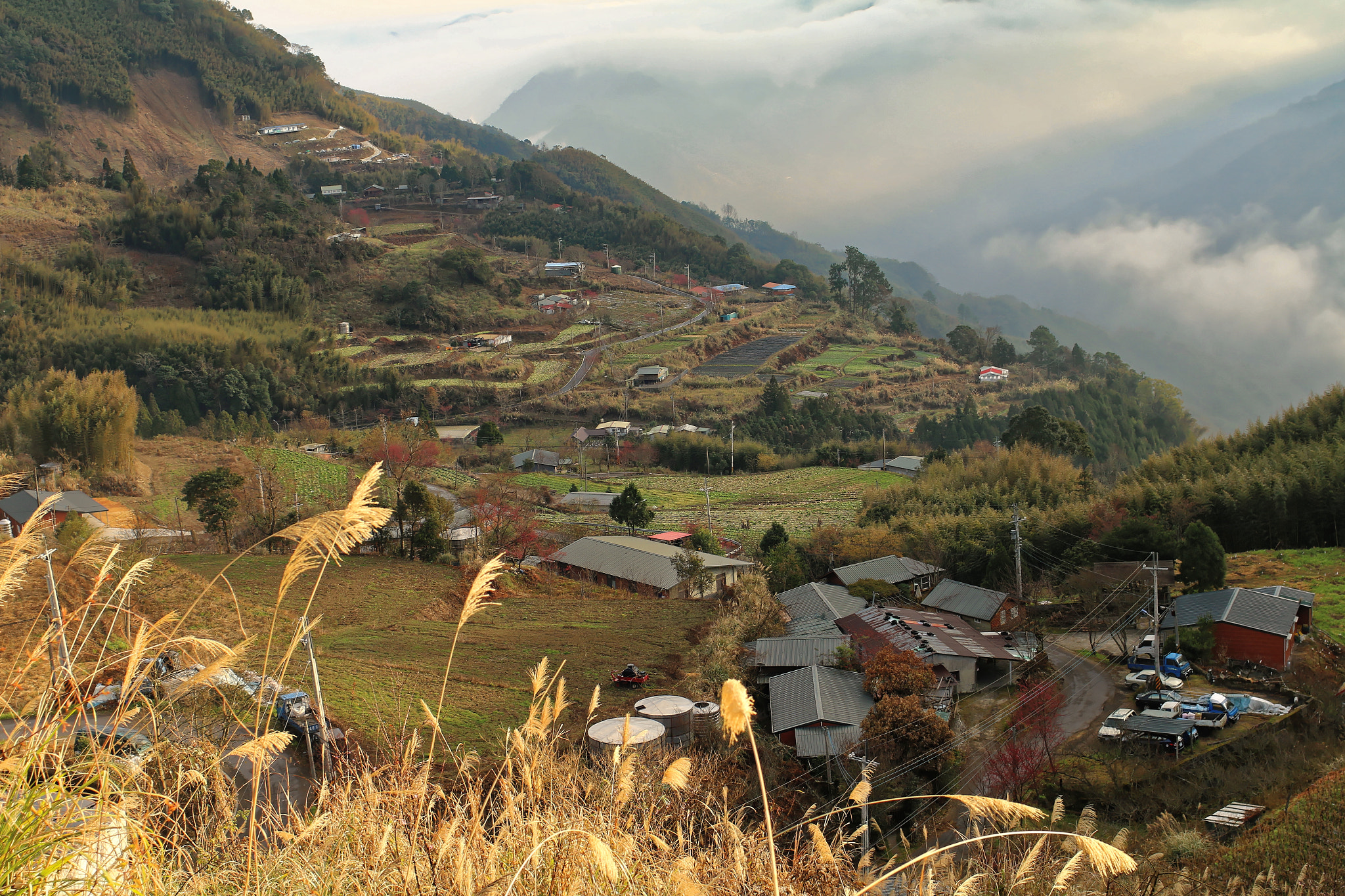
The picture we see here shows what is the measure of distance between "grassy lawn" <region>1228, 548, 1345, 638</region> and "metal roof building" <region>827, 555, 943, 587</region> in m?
6.93

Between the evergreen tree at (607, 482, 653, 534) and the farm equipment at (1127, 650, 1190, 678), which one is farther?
the evergreen tree at (607, 482, 653, 534)

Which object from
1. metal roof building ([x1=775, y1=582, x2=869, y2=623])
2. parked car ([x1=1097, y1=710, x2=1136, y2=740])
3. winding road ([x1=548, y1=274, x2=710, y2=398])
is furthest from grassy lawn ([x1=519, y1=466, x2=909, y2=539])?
winding road ([x1=548, y1=274, x2=710, y2=398])

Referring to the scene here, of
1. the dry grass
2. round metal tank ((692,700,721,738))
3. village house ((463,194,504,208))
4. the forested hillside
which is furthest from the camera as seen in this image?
village house ((463,194,504,208))

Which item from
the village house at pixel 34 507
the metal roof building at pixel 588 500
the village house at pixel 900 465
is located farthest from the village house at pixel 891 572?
the village house at pixel 34 507

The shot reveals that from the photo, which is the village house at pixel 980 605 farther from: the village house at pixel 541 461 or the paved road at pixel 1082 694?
the village house at pixel 541 461

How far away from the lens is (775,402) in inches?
1838

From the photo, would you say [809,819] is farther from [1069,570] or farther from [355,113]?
[355,113]

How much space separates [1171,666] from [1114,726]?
294cm

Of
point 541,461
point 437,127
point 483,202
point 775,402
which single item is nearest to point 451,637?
point 541,461

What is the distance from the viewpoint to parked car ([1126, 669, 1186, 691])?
46.1 feet

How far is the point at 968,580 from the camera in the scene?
22.8 meters

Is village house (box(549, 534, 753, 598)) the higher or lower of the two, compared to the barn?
lower

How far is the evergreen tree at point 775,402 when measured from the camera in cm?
4641

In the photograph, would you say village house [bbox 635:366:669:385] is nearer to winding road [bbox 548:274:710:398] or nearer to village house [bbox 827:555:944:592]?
winding road [bbox 548:274:710:398]
